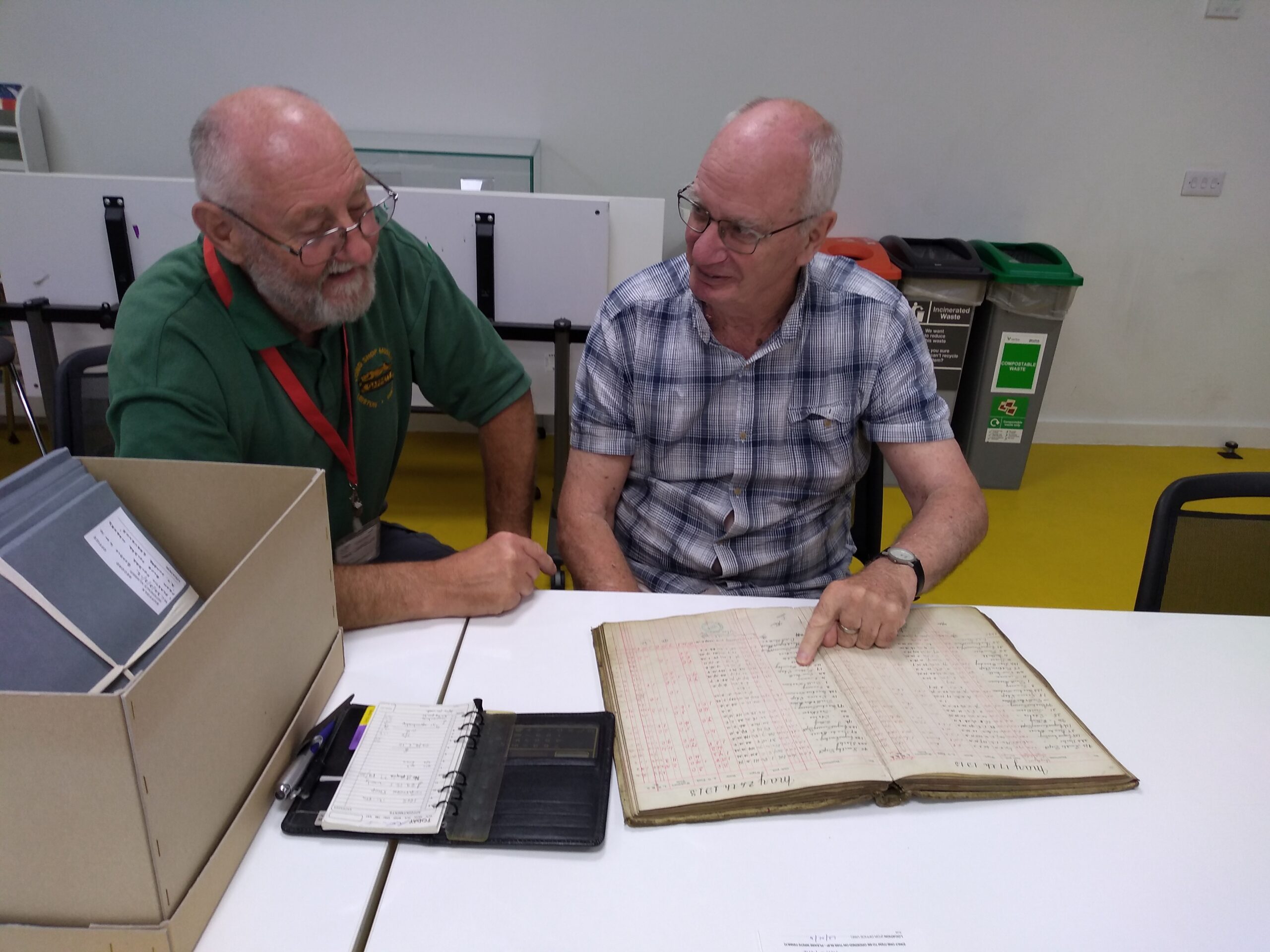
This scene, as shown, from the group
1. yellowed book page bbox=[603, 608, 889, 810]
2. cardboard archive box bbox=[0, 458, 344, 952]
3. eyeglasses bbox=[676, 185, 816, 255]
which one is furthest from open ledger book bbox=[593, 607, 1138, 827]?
eyeglasses bbox=[676, 185, 816, 255]

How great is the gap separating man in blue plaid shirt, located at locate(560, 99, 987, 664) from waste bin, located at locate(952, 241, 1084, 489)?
1.63 metres

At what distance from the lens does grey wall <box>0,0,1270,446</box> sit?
2.94 metres

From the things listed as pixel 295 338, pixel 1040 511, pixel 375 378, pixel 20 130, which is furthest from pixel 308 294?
pixel 1040 511

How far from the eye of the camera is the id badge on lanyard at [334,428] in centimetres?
118

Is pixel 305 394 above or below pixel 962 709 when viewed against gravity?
above

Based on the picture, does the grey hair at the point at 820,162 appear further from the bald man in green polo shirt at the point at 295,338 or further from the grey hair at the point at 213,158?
the grey hair at the point at 213,158

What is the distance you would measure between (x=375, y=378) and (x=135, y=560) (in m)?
0.65

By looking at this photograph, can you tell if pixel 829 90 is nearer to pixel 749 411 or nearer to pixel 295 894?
pixel 749 411

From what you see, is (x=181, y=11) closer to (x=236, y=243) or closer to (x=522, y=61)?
(x=522, y=61)

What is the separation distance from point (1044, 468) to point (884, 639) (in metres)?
2.83

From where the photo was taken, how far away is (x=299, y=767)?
2.57ft

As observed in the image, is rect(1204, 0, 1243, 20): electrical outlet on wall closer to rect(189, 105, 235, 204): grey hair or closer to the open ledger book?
the open ledger book

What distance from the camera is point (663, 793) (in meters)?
0.76

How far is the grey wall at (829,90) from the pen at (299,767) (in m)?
2.80
